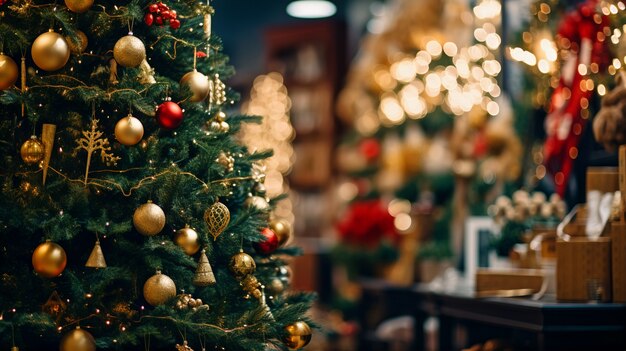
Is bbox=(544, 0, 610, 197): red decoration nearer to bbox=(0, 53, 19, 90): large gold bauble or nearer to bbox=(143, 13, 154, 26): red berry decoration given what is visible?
bbox=(143, 13, 154, 26): red berry decoration

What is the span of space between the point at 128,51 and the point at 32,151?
36cm

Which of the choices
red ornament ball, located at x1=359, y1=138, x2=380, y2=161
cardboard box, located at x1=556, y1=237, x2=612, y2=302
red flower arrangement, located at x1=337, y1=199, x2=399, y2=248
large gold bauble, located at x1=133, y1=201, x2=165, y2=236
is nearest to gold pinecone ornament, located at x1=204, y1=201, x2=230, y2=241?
large gold bauble, located at x1=133, y1=201, x2=165, y2=236

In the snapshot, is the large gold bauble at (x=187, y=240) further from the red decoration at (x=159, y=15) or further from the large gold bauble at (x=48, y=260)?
the red decoration at (x=159, y=15)

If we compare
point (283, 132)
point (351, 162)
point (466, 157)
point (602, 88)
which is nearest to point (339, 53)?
point (283, 132)

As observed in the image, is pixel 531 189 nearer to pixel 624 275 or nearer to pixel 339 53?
pixel 624 275

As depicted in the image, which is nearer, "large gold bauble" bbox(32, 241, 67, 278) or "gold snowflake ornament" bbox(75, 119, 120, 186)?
"large gold bauble" bbox(32, 241, 67, 278)

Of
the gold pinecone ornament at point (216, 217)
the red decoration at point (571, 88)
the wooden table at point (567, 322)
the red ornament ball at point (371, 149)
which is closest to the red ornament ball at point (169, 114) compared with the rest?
the gold pinecone ornament at point (216, 217)

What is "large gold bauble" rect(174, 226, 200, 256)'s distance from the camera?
91.7 inches

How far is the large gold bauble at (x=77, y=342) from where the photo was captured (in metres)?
2.16

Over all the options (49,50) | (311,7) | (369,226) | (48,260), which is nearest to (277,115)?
(311,7)

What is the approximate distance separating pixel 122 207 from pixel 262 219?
0.41 metres

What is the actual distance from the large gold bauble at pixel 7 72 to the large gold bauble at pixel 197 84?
1.49ft

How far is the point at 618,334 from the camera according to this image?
2838mm

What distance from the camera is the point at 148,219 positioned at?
2252 mm
